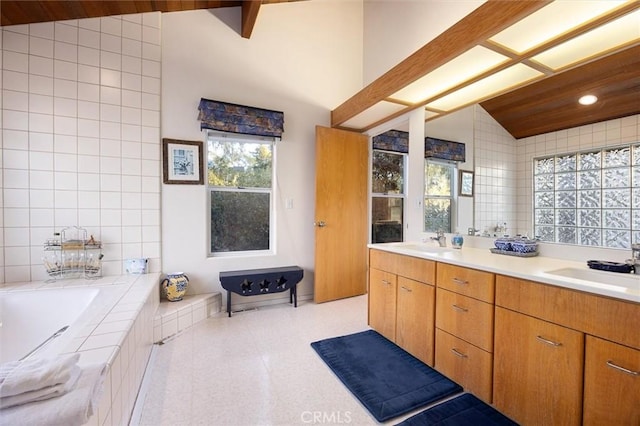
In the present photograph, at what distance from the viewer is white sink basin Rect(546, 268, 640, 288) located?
1.27 meters

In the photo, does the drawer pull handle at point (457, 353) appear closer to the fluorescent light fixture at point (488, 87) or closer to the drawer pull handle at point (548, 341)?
the drawer pull handle at point (548, 341)

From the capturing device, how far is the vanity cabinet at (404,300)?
194 centimetres

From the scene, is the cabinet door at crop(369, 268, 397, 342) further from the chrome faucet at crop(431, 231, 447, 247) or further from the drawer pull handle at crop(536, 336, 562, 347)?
the drawer pull handle at crop(536, 336, 562, 347)

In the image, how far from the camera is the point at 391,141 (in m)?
3.66

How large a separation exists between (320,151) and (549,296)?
2.50m

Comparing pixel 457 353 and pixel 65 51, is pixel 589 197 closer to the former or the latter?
pixel 457 353

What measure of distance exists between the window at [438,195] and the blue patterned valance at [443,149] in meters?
0.06

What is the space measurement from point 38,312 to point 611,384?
3.27 m

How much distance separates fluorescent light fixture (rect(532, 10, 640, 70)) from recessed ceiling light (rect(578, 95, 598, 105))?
0.25 m

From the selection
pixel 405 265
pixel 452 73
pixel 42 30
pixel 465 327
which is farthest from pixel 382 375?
pixel 42 30

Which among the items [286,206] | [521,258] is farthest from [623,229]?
[286,206]

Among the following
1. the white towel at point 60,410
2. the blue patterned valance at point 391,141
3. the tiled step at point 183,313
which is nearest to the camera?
the white towel at point 60,410

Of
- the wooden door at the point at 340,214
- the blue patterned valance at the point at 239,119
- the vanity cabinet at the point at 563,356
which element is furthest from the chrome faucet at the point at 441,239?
the blue patterned valance at the point at 239,119

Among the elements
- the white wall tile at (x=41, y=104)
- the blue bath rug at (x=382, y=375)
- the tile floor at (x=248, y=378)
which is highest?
the white wall tile at (x=41, y=104)
